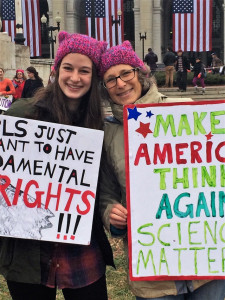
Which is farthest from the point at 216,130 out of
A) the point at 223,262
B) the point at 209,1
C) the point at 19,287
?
the point at 209,1

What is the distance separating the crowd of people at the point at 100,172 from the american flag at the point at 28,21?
2927 cm

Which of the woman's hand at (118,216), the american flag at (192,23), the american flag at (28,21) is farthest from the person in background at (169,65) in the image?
the woman's hand at (118,216)

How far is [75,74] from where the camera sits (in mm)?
2184

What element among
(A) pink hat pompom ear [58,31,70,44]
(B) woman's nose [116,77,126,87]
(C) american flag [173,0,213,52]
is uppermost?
(C) american flag [173,0,213,52]

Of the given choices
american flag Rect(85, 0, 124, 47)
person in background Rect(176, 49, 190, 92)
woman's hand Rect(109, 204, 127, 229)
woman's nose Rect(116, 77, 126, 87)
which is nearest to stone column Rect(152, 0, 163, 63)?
american flag Rect(85, 0, 124, 47)

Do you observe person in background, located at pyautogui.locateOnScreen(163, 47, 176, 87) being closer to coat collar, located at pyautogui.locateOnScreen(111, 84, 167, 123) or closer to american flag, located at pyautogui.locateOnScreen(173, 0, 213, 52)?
american flag, located at pyautogui.locateOnScreen(173, 0, 213, 52)

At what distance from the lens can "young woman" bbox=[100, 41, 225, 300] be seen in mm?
2104

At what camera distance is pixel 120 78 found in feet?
7.07

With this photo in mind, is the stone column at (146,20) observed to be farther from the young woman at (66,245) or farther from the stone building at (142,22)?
the young woman at (66,245)

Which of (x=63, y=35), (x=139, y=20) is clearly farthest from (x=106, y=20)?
(x=63, y=35)

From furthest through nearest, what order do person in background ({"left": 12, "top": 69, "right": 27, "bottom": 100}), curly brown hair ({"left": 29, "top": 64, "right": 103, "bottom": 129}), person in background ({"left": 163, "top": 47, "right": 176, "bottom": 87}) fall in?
person in background ({"left": 163, "top": 47, "right": 176, "bottom": 87}) → person in background ({"left": 12, "top": 69, "right": 27, "bottom": 100}) → curly brown hair ({"left": 29, "top": 64, "right": 103, "bottom": 129})

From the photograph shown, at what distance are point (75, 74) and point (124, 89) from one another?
0.24 metres

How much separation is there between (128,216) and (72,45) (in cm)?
85

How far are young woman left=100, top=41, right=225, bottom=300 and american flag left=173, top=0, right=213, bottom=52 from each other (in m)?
28.8
